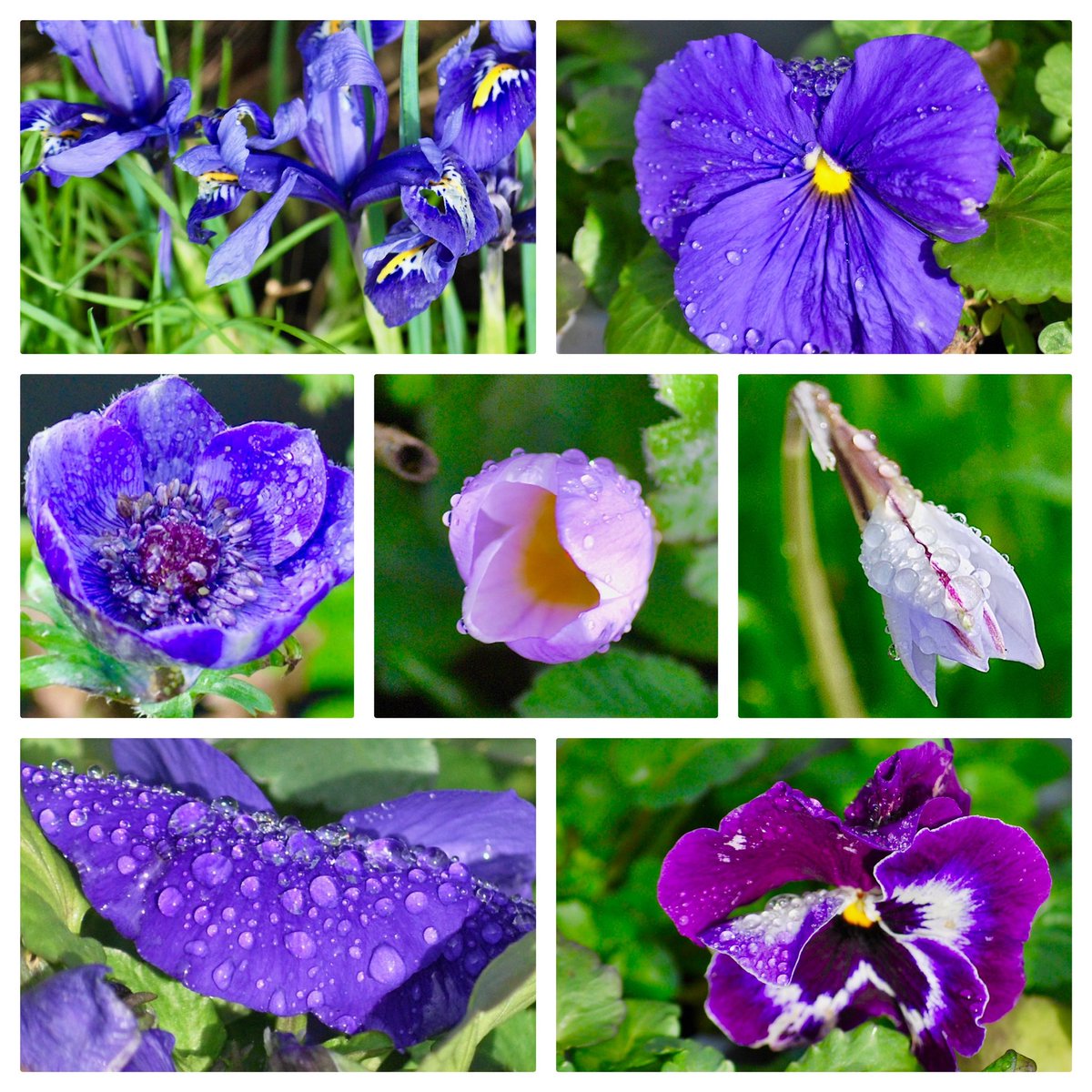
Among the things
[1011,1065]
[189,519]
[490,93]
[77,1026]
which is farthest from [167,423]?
[1011,1065]

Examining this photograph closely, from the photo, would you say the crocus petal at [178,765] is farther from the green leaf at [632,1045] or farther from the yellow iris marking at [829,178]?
the yellow iris marking at [829,178]

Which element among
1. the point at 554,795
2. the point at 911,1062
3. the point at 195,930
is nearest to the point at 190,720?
the point at 195,930

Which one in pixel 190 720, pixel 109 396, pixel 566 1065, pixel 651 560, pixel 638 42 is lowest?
pixel 566 1065

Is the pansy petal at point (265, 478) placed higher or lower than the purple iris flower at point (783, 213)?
lower

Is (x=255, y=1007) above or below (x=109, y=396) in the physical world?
below

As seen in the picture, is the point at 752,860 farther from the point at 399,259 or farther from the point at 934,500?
the point at 399,259

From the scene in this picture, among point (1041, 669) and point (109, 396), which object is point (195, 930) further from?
point (1041, 669)

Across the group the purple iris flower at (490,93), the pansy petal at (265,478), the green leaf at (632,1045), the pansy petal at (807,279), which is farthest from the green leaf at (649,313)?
the green leaf at (632,1045)
